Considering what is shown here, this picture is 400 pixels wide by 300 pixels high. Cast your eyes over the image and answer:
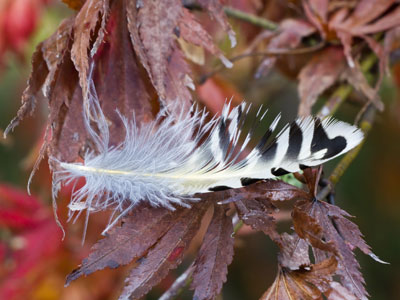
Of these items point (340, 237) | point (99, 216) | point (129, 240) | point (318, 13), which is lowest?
point (99, 216)

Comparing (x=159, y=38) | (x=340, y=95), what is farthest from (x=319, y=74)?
(x=159, y=38)

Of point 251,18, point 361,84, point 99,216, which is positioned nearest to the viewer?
point 361,84

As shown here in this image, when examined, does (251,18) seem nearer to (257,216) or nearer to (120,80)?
(120,80)

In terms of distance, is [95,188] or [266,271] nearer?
[95,188]

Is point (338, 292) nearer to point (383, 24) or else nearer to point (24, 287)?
point (383, 24)

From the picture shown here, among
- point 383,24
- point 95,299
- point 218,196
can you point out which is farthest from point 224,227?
point 95,299

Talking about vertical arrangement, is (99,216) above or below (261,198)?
below

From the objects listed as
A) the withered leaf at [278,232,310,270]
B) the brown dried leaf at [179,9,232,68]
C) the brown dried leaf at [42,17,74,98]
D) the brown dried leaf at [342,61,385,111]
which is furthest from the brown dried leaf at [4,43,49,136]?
the brown dried leaf at [342,61,385,111]
